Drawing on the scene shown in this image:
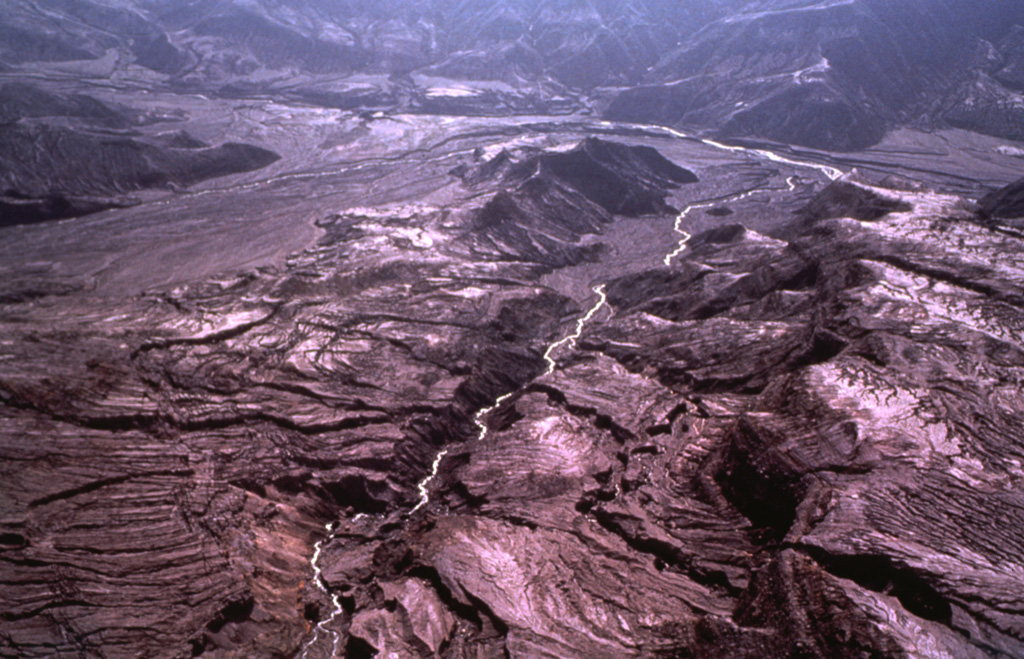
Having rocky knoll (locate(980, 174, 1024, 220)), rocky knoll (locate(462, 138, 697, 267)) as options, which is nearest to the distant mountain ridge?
rocky knoll (locate(462, 138, 697, 267))

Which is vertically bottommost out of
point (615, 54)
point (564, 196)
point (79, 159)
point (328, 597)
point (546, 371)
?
point (328, 597)

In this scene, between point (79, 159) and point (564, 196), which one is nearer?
point (564, 196)

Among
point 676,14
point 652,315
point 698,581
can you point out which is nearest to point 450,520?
point 698,581

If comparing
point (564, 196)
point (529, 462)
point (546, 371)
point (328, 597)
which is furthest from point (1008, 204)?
point (328, 597)

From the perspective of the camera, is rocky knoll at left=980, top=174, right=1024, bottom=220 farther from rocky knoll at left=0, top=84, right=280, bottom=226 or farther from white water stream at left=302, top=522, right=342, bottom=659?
rocky knoll at left=0, top=84, right=280, bottom=226

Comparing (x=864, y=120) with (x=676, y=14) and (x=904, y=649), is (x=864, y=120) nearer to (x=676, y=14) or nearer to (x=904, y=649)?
(x=676, y=14)

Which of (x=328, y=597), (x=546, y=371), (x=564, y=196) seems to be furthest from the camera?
(x=564, y=196)

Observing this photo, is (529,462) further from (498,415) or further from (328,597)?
(328,597)

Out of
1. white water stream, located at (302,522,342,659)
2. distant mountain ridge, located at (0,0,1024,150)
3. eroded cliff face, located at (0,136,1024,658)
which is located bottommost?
white water stream, located at (302,522,342,659)
